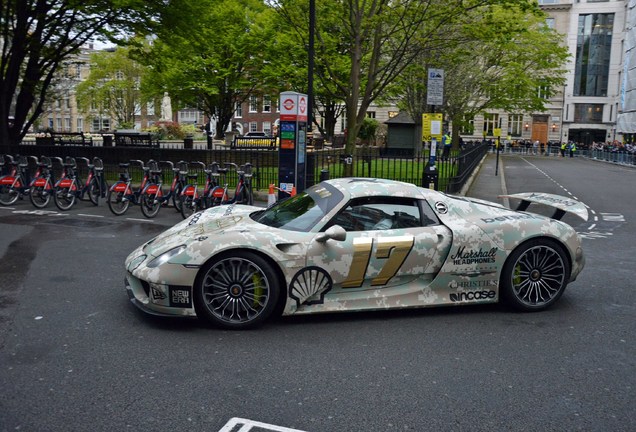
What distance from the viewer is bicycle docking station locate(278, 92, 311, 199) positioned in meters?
12.7

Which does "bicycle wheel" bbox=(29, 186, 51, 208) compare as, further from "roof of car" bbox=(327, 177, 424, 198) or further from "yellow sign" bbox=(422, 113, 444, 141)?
"roof of car" bbox=(327, 177, 424, 198)

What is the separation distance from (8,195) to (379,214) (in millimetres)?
11816

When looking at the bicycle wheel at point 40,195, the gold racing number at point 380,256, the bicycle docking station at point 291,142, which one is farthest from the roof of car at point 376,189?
the bicycle wheel at point 40,195

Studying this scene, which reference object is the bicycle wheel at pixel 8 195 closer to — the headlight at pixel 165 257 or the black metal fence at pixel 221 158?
the black metal fence at pixel 221 158

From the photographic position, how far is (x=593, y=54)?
78.8m

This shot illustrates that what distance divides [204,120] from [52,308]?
82.8m

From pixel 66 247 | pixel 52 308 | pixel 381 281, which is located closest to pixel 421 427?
pixel 381 281

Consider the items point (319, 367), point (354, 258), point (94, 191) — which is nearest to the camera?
point (319, 367)

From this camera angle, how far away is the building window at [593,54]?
77.9 meters

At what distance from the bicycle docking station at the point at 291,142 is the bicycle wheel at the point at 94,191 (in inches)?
179

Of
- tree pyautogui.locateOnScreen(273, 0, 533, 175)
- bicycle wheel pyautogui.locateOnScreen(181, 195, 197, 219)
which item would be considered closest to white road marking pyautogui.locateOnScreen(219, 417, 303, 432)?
bicycle wheel pyautogui.locateOnScreen(181, 195, 197, 219)

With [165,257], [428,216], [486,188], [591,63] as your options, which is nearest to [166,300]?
[165,257]

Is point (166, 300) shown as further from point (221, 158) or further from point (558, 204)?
point (221, 158)

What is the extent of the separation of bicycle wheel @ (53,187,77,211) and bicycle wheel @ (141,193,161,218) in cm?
Result: 215
